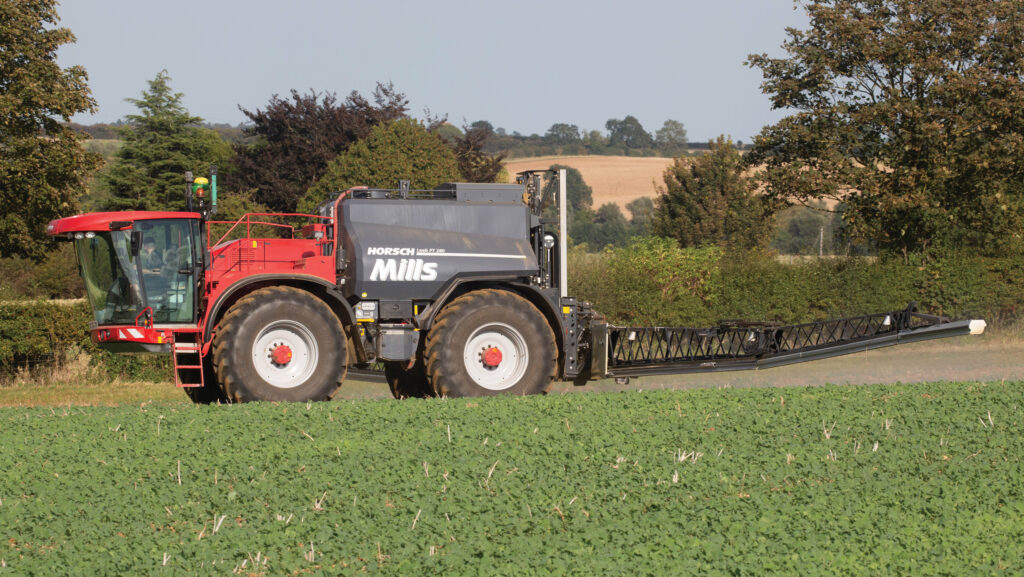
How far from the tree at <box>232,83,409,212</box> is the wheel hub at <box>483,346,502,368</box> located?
32.1 metres

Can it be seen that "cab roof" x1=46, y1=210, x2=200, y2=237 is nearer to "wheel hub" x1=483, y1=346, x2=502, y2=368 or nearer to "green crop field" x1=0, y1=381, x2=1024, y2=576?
"green crop field" x1=0, y1=381, x2=1024, y2=576

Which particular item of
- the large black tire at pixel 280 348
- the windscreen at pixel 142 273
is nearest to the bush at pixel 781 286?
the large black tire at pixel 280 348

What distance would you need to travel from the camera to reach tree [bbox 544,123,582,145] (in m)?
143

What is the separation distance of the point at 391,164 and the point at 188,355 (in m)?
23.1

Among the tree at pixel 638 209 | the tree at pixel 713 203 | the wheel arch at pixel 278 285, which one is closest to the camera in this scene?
the wheel arch at pixel 278 285

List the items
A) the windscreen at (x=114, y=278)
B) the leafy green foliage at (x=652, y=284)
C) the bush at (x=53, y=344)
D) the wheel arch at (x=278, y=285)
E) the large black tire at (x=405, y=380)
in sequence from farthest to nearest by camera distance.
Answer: the leafy green foliage at (x=652, y=284)
the bush at (x=53, y=344)
the large black tire at (x=405, y=380)
the windscreen at (x=114, y=278)
the wheel arch at (x=278, y=285)

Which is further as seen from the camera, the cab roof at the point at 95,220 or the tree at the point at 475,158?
the tree at the point at 475,158

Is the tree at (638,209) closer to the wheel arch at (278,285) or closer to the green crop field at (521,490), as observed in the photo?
the wheel arch at (278,285)

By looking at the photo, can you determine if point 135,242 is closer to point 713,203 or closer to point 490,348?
point 490,348

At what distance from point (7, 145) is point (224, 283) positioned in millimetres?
12117

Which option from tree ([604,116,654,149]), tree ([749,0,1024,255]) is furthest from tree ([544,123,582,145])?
tree ([749,0,1024,255])

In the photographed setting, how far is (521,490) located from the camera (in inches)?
272

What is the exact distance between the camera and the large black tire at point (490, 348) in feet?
37.9

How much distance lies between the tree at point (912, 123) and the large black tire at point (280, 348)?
52.9ft
